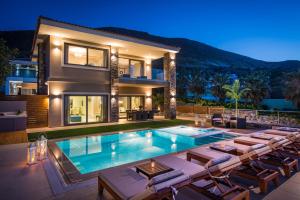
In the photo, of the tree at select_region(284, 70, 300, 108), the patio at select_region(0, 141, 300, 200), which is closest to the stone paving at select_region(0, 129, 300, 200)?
the patio at select_region(0, 141, 300, 200)

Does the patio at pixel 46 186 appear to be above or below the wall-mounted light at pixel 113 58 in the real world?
below

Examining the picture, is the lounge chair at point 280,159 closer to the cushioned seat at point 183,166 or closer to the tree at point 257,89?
the cushioned seat at point 183,166

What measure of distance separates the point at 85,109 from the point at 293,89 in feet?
70.5

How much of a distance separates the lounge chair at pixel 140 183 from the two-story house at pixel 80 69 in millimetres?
11144

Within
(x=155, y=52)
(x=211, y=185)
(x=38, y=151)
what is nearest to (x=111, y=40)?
(x=155, y=52)

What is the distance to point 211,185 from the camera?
12.8ft

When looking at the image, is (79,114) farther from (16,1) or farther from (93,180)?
(16,1)

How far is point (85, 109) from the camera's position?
1470cm

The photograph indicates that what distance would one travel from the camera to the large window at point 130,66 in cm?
1923

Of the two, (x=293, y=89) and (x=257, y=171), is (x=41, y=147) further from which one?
(x=293, y=89)

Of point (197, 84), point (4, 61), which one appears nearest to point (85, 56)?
point (4, 61)

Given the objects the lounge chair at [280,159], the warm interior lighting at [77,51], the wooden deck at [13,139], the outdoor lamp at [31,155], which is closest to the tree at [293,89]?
the lounge chair at [280,159]

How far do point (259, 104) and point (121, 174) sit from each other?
27.7m

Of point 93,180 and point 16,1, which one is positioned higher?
point 16,1
